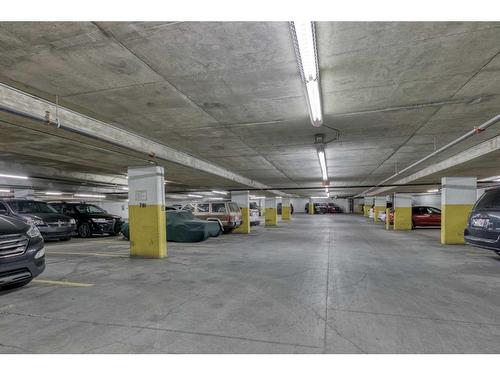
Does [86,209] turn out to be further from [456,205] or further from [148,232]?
[456,205]

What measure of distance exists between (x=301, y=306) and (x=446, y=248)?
750cm

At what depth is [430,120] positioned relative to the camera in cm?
516

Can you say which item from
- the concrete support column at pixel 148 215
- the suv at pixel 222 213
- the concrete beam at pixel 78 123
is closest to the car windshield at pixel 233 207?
the suv at pixel 222 213

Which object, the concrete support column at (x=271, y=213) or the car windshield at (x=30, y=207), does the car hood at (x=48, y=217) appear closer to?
the car windshield at (x=30, y=207)

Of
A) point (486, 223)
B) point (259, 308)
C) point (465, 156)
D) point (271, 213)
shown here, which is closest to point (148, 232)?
point (259, 308)

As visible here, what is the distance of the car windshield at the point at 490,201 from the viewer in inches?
238

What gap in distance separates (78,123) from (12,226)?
1917 millimetres

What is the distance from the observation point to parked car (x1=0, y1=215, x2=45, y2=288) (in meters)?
3.81

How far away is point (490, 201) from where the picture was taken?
20.5 ft

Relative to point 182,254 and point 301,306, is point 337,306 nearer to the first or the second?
point 301,306

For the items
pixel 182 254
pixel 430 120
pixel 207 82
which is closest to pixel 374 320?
pixel 207 82

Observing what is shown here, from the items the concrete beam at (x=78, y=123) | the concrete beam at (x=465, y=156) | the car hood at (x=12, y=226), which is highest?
the concrete beam at (x=78, y=123)

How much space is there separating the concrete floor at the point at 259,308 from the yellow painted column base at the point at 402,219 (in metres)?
9.83

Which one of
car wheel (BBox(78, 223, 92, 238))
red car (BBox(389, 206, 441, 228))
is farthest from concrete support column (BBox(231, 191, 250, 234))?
red car (BBox(389, 206, 441, 228))
